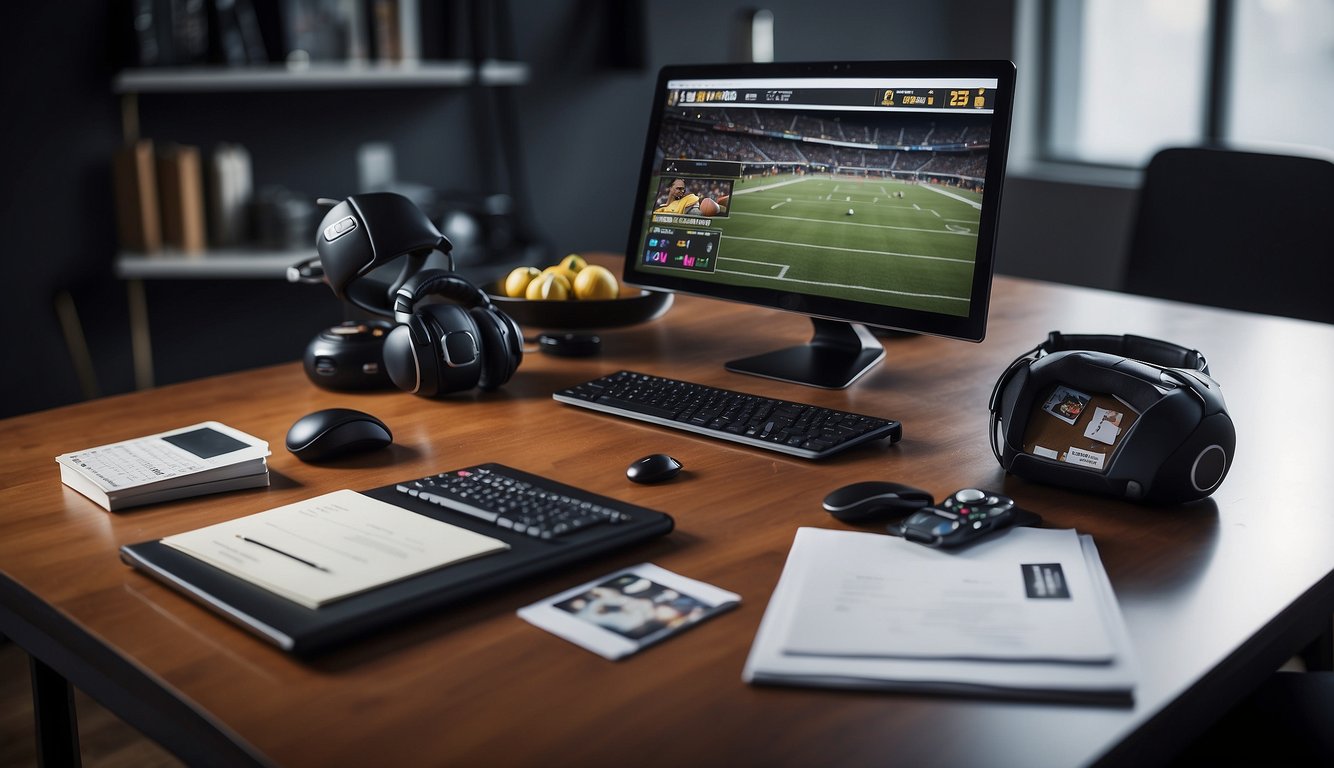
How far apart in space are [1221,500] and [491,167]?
2965 mm

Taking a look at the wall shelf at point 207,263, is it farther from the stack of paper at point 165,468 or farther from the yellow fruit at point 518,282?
the stack of paper at point 165,468

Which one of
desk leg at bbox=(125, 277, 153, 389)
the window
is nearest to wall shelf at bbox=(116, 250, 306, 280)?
desk leg at bbox=(125, 277, 153, 389)

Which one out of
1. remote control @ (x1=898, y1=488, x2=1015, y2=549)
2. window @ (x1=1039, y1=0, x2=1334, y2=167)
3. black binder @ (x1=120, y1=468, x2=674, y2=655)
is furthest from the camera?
window @ (x1=1039, y1=0, x2=1334, y2=167)

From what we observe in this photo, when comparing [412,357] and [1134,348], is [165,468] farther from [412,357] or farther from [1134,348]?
[1134,348]

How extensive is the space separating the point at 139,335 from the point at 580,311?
6.36ft

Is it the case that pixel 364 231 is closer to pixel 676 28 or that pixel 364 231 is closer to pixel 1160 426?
pixel 1160 426

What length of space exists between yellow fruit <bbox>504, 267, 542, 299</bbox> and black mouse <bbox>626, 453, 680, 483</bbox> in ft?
2.27

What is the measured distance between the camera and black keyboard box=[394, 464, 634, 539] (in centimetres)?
103

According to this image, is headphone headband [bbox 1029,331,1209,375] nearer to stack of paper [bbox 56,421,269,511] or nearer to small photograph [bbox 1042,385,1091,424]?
small photograph [bbox 1042,385,1091,424]

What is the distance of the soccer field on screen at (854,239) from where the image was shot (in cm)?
146

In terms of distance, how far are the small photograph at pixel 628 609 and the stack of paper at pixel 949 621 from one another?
58mm

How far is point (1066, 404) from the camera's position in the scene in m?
1.18

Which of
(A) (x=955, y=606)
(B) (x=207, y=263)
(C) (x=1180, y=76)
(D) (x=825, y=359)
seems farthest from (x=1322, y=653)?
(C) (x=1180, y=76)

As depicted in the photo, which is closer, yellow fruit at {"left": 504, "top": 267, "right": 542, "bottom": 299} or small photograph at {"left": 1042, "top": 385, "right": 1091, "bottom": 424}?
small photograph at {"left": 1042, "top": 385, "right": 1091, "bottom": 424}
